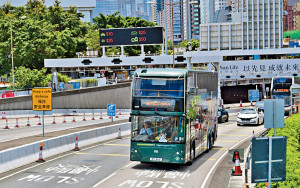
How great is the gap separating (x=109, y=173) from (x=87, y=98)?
44.5 metres

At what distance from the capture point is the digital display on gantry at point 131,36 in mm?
85000

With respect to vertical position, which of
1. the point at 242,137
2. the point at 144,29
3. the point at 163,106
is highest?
the point at 144,29

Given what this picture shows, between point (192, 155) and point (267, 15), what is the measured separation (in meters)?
73.4

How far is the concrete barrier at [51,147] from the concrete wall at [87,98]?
23.5 meters

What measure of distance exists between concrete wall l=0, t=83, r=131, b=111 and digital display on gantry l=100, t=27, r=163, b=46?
19.2m

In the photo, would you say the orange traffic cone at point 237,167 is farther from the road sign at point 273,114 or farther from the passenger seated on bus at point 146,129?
the road sign at point 273,114

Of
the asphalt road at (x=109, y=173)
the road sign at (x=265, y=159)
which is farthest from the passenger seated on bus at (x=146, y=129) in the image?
the road sign at (x=265, y=159)

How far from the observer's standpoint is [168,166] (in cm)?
2173

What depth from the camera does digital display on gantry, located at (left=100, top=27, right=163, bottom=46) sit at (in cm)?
8500

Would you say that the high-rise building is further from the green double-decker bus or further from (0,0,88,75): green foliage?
the green double-decker bus

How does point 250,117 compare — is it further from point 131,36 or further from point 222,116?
point 131,36

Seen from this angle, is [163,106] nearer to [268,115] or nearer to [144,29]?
[268,115]

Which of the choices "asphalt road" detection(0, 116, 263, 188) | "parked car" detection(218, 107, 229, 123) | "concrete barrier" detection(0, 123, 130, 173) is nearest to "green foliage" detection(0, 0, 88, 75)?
"parked car" detection(218, 107, 229, 123)

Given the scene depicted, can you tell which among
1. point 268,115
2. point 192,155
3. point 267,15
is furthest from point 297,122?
point 267,15
